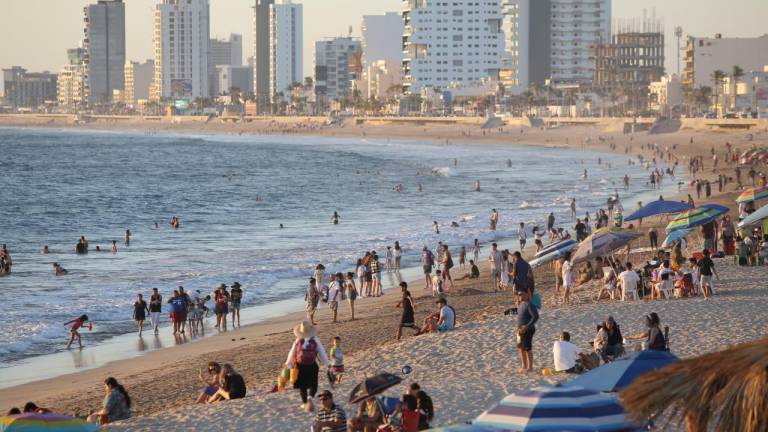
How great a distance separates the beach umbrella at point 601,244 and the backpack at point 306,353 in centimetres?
1007

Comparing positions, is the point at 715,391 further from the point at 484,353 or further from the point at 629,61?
the point at 629,61

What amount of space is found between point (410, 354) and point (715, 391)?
1059 centimetres

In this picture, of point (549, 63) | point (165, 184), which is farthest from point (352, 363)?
point (549, 63)

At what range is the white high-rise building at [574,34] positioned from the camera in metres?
189

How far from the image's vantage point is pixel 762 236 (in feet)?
76.8

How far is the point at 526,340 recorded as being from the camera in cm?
1386

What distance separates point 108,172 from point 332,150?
96.5 feet

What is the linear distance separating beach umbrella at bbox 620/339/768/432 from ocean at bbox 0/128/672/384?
15361mm

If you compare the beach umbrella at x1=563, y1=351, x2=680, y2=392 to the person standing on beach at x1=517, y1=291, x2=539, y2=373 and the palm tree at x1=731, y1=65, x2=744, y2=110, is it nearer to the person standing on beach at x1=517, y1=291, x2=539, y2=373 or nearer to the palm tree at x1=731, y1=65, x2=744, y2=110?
the person standing on beach at x1=517, y1=291, x2=539, y2=373

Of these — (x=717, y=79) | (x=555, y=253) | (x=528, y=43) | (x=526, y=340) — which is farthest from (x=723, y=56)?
(x=526, y=340)

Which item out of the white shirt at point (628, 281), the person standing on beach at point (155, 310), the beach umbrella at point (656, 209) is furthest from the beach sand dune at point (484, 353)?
the person standing on beach at point (155, 310)

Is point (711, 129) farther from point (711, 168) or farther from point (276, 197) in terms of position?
point (276, 197)

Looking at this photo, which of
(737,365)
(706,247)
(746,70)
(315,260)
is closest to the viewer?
(737,365)

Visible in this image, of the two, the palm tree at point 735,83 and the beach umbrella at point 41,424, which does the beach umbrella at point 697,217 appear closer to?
the beach umbrella at point 41,424
